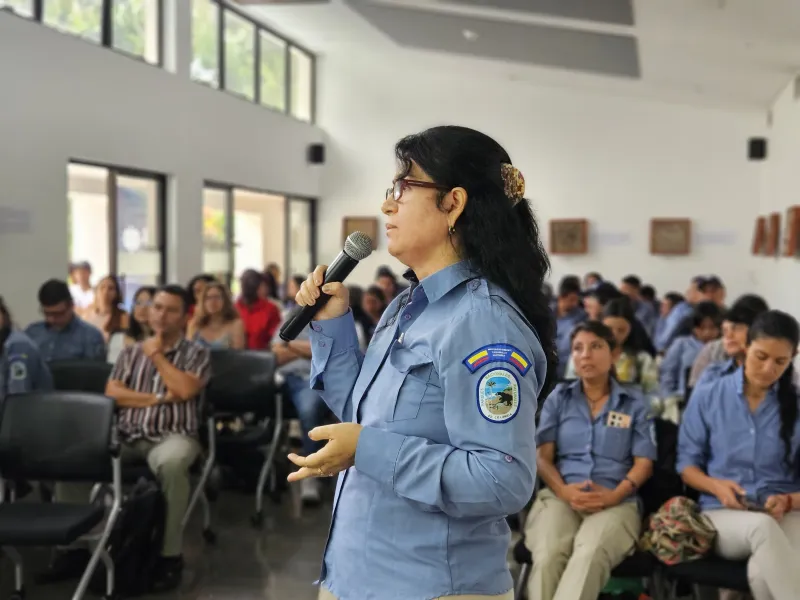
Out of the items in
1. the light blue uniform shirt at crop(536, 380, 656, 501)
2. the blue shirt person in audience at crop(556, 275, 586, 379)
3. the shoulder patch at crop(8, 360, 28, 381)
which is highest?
the blue shirt person in audience at crop(556, 275, 586, 379)

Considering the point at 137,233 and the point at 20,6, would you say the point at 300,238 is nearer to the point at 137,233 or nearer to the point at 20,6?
the point at 137,233

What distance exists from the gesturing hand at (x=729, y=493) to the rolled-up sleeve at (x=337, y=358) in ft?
6.60

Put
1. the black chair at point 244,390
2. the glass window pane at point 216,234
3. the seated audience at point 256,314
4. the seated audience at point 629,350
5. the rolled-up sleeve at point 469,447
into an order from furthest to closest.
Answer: the glass window pane at point 216,234
the seated audience at point 256,314
the black chair at point 244,390
the seated audience at point 629,350
the rolled-up sleeve at point 469,447

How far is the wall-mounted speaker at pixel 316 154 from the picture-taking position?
11656 millimetres

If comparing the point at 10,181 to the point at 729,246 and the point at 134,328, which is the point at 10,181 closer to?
the point at 134,328

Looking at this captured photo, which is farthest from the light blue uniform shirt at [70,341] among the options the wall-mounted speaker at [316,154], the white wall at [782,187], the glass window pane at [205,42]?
the wall-mounted speaker at [316,154]

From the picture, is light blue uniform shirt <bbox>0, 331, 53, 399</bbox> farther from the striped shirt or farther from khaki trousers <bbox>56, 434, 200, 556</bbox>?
khaki trousers <bbox>56, 434, 200, 556</bbox>

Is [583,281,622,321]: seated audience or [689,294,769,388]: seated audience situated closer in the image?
[689,294,769,388]: seated audience

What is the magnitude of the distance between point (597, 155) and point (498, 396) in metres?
10.6

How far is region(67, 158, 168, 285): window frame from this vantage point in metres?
7.39

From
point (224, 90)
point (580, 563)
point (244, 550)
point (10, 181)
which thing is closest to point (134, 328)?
point (10, 181)

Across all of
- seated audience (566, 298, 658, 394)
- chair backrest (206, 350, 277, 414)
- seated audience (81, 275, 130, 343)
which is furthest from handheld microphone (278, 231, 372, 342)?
seated audience (81, 275, 130, 343)

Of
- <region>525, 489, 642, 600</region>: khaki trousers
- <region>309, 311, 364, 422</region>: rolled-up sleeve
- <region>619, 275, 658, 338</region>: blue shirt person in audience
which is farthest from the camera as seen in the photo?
<region>619, 275, 658, 338</region>: blue shirt person in audience

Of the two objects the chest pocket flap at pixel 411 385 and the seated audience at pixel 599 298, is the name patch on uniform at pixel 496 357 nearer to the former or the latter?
the chest pocket flap at pixel 411 385
